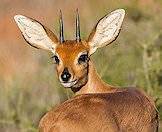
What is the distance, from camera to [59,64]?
33.7 feet

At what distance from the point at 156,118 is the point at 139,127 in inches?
25.5

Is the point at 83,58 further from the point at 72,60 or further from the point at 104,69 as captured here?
the point at 104,69

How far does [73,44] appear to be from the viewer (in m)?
10.3

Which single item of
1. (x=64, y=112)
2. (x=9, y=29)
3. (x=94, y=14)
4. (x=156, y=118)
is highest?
(x=64, y=112)

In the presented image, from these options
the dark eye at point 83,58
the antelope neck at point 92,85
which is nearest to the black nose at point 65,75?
the dark eye at point 83,58

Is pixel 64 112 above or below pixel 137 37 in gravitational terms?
above

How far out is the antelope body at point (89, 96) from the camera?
873 cm

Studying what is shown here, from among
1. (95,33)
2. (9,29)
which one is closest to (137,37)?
(95,33)

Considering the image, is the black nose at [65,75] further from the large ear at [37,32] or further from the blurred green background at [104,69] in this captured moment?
the blurred green background at [104,69]

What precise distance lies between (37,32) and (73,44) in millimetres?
624

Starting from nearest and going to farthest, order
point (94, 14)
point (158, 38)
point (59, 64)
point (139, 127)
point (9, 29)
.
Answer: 1. point (139, 127)
2. point (59, 64)
3. point (158, 38)
4. point (94, 14)
5. point (9, 29)

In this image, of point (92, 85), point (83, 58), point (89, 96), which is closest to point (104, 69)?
point (92, 85)

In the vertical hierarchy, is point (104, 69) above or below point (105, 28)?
below

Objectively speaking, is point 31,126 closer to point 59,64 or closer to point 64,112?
point 59,64
